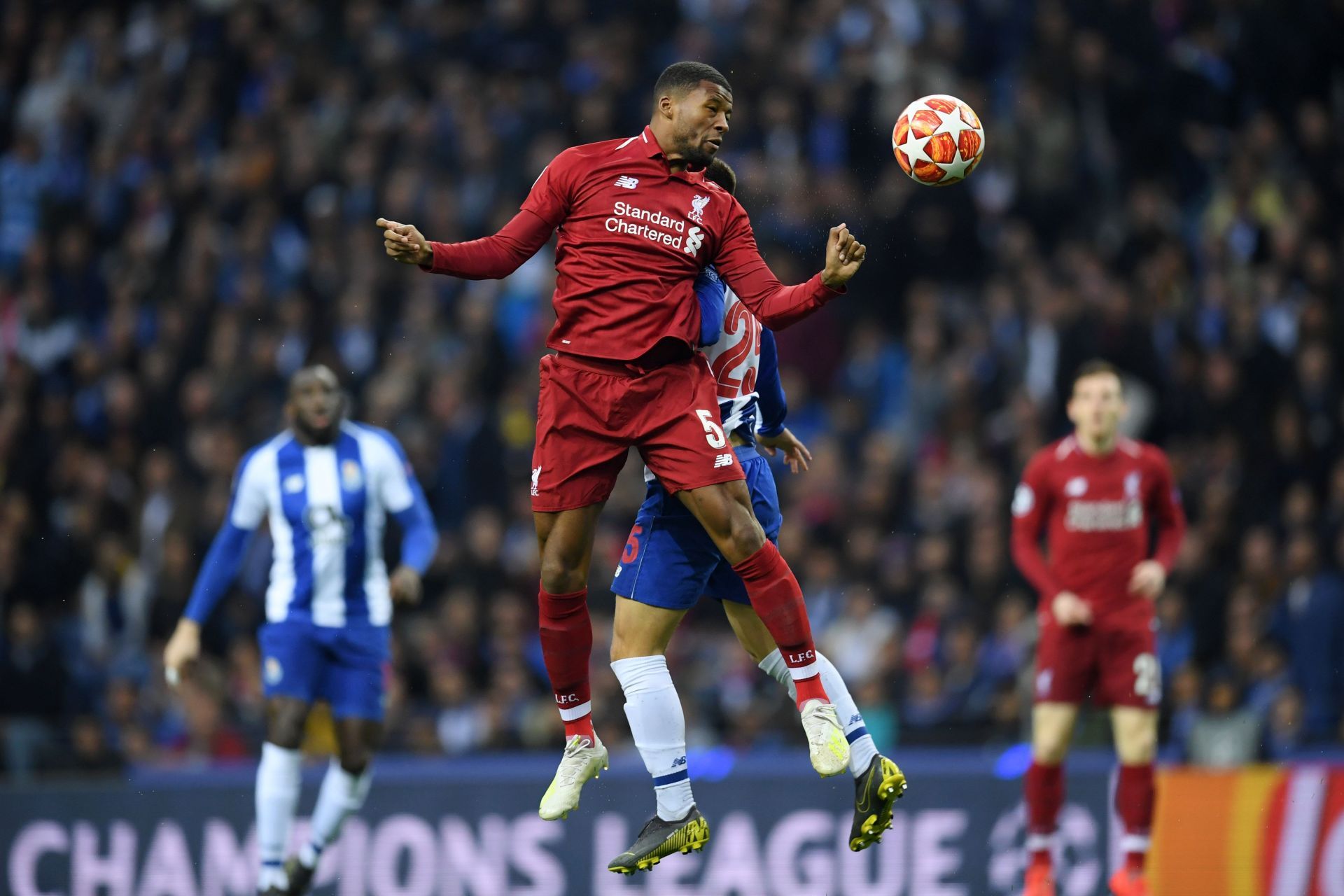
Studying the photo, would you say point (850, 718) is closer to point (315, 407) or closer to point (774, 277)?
point (774, 277)

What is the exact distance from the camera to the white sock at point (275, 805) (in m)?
8.45

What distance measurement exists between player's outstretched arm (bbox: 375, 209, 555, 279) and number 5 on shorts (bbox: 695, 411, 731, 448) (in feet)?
2.65

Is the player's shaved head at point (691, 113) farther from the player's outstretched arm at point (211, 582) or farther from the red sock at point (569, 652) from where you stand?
the player's outstretched arm at point (211, 582)

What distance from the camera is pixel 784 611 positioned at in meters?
6.18

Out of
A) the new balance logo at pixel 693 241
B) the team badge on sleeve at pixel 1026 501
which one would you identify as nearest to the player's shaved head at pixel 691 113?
the new balance logo at pixel 693 241

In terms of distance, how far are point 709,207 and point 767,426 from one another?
114 cm

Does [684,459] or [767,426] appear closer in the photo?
[684,459]

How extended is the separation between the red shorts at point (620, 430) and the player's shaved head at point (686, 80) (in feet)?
3.00

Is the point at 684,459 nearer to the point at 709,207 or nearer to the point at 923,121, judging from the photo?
the point at 709,207

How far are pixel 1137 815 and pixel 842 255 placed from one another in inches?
163

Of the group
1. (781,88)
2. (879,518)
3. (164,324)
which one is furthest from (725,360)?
(164,324)

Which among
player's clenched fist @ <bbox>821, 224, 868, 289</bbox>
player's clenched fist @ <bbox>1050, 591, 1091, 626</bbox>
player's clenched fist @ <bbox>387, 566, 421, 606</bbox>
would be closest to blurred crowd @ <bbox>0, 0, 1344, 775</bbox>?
player's clenched fist @ <bbox>1050, 591, 1091, 626</bbox>

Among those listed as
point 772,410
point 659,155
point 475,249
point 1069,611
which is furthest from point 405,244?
point 1069,611

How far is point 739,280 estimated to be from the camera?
20.1ft
